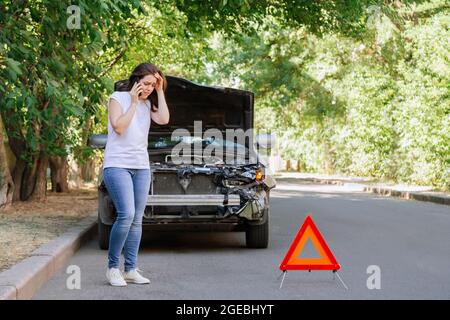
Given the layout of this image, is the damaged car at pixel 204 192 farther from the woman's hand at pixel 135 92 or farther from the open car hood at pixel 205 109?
the woman's hand at pixel 135 92

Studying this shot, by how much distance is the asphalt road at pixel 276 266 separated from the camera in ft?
23.7

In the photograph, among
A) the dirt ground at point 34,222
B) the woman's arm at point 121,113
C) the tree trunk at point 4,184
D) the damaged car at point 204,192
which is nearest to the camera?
the woman's arm at point 121,113

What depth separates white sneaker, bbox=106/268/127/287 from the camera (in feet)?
24.3

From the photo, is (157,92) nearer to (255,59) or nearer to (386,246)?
(386,246)

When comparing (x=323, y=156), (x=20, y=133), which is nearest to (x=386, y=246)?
(x=20, y=133)

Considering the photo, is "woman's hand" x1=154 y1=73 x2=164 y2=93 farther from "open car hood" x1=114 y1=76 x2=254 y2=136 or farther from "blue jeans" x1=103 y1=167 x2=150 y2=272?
"open car hood" x1=114 y1=76 x2=254 y2=136

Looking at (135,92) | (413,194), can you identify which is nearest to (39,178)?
(413,194)

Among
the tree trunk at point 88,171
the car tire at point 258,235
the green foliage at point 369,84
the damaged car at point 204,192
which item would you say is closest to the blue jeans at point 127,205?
the damaged car at point 204,192

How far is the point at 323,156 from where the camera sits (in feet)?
161

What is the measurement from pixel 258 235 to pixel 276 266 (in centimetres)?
146

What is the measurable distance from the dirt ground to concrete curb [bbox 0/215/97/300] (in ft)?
0.46

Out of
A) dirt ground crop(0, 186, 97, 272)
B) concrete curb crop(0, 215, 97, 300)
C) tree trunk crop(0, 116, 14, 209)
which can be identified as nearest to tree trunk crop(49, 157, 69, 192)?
dirt ground crop(0, 186, 97, 272)

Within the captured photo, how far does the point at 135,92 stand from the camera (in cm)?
729
